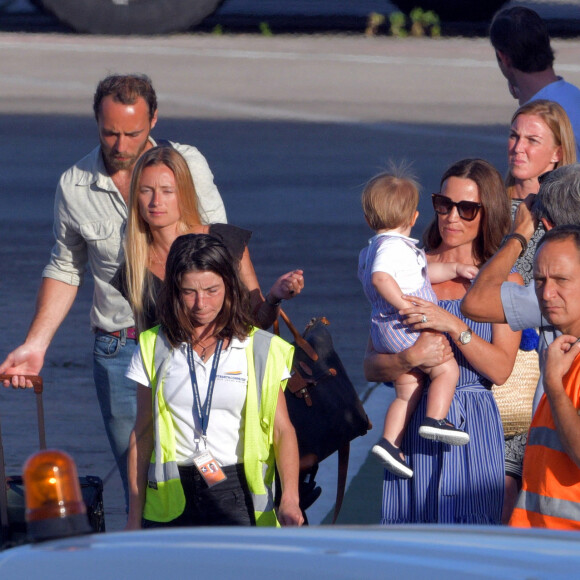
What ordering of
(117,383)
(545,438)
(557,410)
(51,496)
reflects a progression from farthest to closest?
(117,383), (545,438), (557,410), (51,496)

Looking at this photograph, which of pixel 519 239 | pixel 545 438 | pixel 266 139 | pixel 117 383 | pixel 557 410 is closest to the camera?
pixel 557 410

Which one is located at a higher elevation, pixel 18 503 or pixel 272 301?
pixel 272 301

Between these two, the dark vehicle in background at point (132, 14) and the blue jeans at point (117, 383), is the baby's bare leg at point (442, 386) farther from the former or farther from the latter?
the dark vehicle in background at point (132, 14)

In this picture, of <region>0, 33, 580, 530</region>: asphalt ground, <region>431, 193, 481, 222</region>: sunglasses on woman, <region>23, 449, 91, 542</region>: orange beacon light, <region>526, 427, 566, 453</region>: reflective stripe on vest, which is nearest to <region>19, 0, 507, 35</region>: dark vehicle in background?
<region>0, 33, 580, 530</region>: asphalt ground

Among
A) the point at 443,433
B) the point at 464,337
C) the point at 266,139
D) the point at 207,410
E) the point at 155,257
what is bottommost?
the point at 443,433

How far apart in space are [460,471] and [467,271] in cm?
74

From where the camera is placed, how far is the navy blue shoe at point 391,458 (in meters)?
4.49

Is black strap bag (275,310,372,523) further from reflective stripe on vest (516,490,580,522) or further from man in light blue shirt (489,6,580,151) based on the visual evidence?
man in light blue shirt (489,6,580,151)

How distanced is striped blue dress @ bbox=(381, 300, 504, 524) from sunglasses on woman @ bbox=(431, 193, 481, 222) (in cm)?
35

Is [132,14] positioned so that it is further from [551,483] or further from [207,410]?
[551,483]

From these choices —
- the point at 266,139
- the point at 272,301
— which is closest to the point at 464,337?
the point at 272,301

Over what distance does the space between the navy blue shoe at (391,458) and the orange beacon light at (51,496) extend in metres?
2.08

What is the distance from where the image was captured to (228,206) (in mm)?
12250

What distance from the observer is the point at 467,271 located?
4.70m
